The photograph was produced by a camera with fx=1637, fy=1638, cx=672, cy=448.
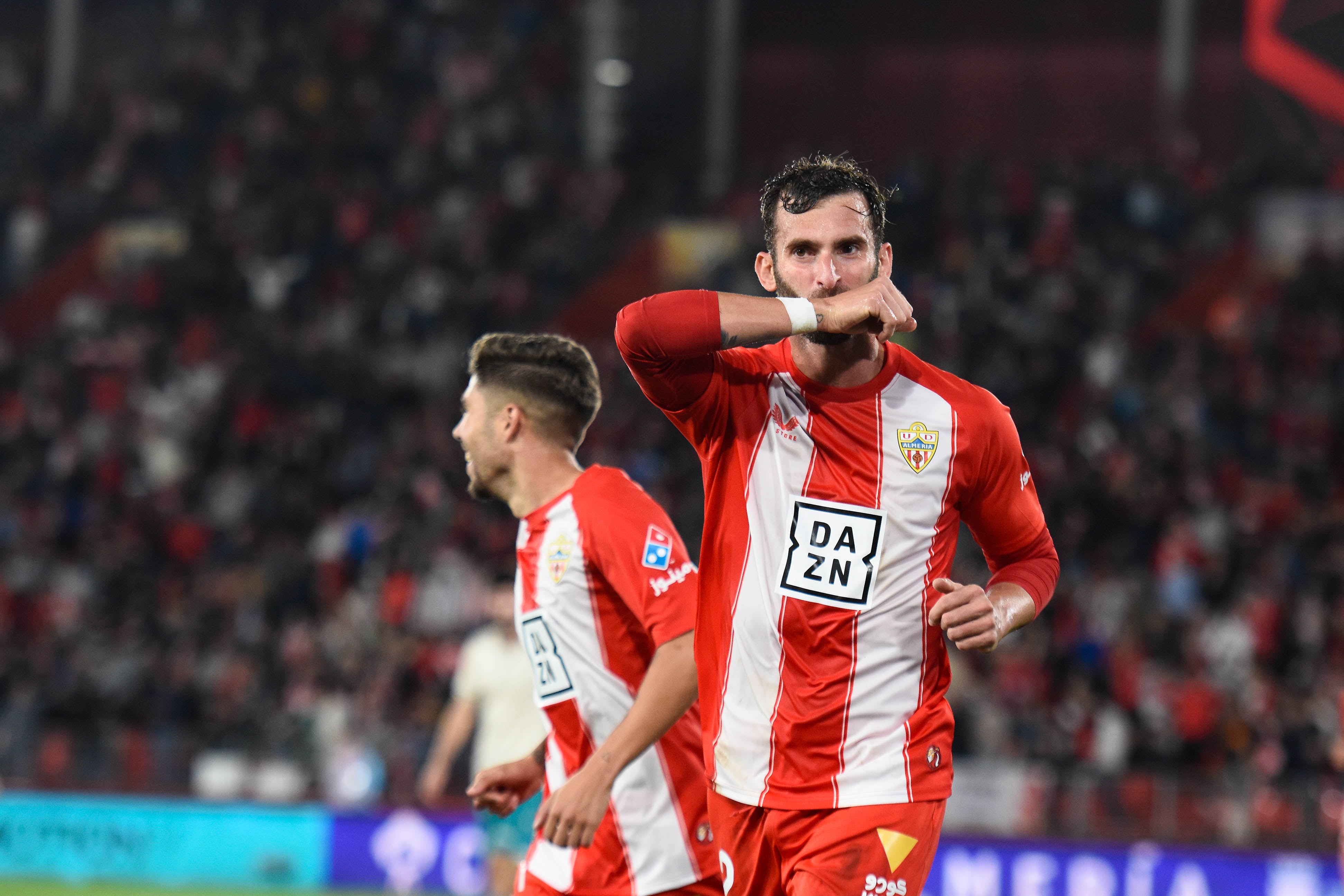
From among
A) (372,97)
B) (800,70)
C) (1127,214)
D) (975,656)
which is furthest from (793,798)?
(800,70)

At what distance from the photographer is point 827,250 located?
12.2 ft

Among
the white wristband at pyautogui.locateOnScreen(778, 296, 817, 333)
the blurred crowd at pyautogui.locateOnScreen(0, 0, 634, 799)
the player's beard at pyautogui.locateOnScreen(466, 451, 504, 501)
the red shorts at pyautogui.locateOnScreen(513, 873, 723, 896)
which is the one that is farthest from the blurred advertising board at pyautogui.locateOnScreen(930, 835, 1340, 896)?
the white wristband at pyautogui.locateOnScreen(778, 296, 817, 333)

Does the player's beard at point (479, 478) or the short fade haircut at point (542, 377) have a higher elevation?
the short fade haircut at point (542, 377)

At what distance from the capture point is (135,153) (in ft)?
79.4

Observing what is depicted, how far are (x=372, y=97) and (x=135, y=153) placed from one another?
11.7 ft

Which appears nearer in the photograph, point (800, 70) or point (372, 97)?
point (372, 97)

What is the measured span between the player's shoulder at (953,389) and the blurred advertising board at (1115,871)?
8179 millimetres

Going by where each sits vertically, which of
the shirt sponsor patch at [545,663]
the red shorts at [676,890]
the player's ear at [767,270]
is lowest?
the red shorts at [676,890]

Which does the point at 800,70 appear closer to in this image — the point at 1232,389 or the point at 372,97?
the point at 372,97

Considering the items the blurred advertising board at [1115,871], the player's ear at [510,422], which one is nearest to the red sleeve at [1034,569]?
the player's ear at [510,422]

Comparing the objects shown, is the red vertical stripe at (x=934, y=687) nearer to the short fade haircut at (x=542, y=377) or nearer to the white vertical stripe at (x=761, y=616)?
the white vertical stripe at (x=761, y=616)

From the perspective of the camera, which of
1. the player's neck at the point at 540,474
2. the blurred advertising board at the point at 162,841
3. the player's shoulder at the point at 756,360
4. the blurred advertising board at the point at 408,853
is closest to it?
the player's shoulder at the point at 756,360

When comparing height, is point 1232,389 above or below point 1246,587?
above

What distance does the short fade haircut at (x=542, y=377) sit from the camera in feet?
14.8
